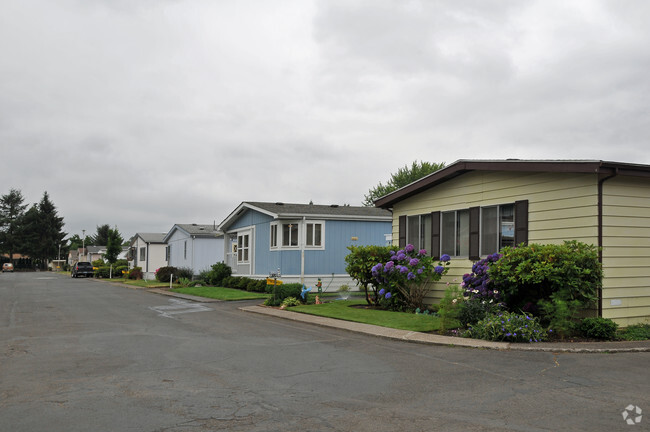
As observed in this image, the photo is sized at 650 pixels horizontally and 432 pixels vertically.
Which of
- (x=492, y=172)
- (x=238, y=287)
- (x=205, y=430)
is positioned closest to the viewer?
(x=205, y=430)

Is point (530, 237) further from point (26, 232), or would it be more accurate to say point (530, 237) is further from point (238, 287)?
point (26, 232)

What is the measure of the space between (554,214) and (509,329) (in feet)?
10.7

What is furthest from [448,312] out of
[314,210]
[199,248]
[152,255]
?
[152,255]

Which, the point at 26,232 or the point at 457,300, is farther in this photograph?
the point at 26,232

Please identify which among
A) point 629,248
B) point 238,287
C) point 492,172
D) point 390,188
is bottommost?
point 238,287

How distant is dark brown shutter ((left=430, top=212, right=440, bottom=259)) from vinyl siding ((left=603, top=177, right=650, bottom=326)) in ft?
17.8

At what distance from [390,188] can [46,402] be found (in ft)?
209

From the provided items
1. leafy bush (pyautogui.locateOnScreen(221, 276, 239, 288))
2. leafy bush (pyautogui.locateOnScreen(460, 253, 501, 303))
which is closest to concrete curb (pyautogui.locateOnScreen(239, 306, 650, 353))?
leafy bush (pyautogui.locateOnScreen(460, 253, 501, 303))

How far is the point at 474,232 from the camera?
14.9 m

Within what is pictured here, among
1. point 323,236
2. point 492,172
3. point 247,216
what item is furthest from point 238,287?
point 492,172

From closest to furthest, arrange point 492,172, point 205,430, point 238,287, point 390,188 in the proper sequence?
point 205,430 → point 492,172 → point 238,287 → point 390,188

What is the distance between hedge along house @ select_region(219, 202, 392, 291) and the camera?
25.8 m

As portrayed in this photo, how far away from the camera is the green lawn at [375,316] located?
42.6 feet

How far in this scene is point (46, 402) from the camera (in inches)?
258
